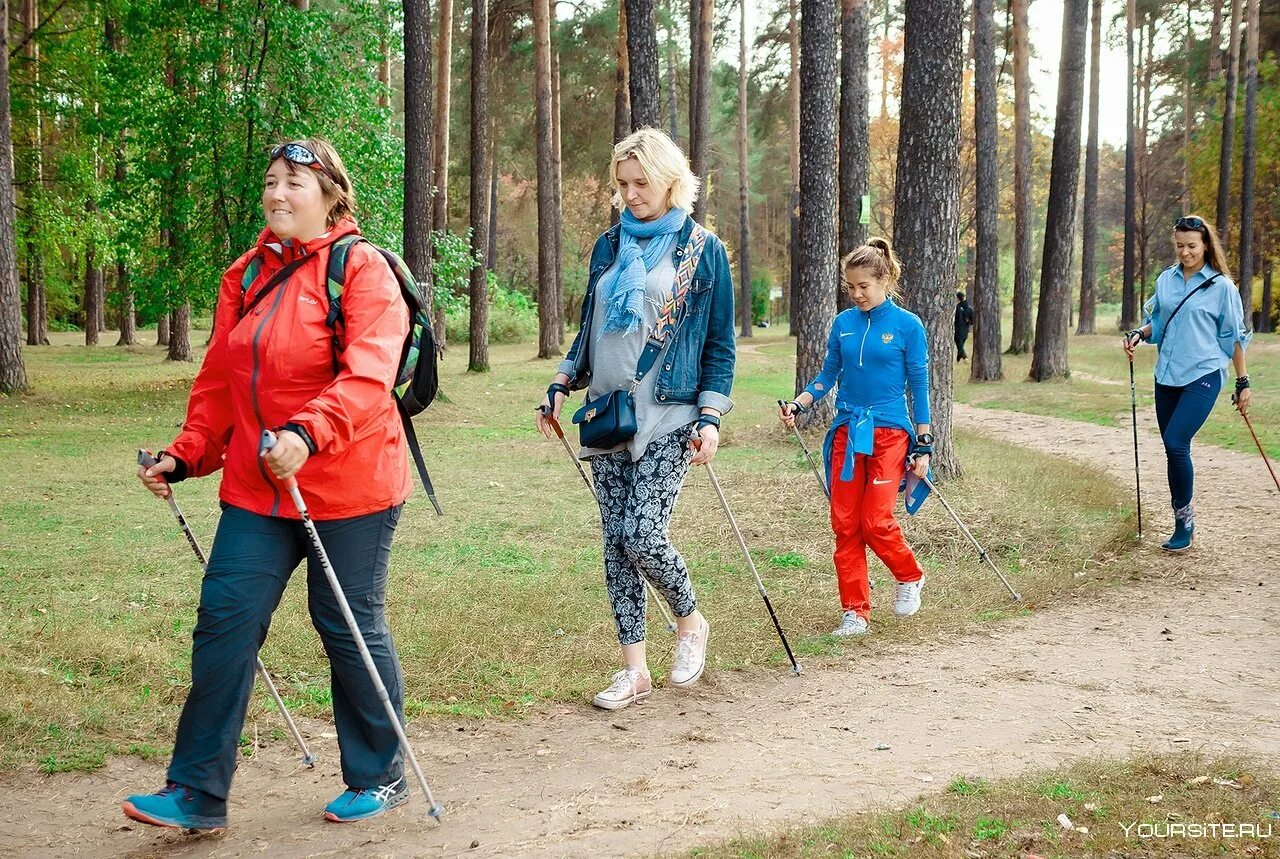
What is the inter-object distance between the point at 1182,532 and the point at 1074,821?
5.30 metres

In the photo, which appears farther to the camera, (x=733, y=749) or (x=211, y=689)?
(x=733, y=749)

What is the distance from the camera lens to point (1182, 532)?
8.19m

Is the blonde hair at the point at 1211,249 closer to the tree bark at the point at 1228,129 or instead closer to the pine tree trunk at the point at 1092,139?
the pine tree trunk at the point at 1092,139

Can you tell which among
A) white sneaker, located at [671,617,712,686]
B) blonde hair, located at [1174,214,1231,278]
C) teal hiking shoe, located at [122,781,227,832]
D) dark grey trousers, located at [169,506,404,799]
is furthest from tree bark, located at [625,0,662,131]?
teal hiking shoe, located at [122,781,227,832]

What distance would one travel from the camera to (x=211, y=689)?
352 cm

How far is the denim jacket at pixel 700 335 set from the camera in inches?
189

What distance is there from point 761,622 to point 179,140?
53.1 feet

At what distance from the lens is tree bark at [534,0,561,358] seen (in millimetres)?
27312

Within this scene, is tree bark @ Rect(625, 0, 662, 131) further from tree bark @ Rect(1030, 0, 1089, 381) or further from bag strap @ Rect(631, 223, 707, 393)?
tree bark @ Rect(1030, 0, 1089, 381)

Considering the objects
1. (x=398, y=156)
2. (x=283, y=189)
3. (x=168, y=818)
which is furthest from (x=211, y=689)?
(x=398, y=156)

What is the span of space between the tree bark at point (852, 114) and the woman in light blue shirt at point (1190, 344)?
680cm

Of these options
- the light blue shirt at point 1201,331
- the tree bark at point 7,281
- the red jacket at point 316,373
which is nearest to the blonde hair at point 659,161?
the red jacket at point 316,373

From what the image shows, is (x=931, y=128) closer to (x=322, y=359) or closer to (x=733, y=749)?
(x=733, y=749)

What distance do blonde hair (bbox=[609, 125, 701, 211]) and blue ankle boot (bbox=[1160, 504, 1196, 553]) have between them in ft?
17.1
